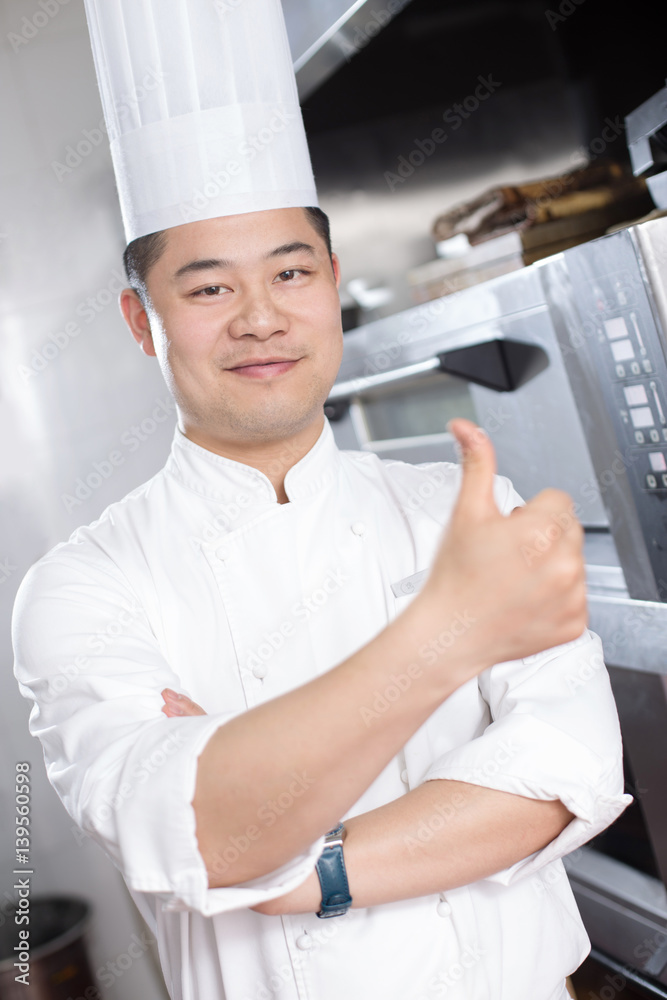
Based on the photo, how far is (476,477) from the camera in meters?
0.57

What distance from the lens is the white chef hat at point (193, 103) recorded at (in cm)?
107

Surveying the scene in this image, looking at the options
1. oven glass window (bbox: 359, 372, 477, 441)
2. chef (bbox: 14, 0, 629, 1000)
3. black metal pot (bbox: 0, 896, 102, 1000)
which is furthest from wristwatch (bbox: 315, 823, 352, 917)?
black metal pot (bbox: 0, 896, 102, 1000)

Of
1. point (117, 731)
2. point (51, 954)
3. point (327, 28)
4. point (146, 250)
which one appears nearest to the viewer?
point (117, 731)

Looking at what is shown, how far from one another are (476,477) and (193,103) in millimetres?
759

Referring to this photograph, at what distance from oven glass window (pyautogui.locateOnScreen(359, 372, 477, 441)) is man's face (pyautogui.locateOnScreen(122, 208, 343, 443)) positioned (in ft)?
1.89

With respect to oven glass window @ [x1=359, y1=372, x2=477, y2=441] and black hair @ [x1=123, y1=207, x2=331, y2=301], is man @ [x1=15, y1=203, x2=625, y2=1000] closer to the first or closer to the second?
black hair @ [x1=123, y1=207, x2=331, y2=301]

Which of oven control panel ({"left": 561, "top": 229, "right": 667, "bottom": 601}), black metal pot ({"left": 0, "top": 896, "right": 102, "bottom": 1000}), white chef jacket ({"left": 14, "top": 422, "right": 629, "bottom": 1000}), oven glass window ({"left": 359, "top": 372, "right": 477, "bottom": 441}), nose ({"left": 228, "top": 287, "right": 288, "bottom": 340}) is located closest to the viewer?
white chef jacket ({"left": 14, "top": 422, "right": 629, "bottom": 1000})

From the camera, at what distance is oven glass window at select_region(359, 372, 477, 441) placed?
1595 mm

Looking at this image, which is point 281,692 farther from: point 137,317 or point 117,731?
point 137,317

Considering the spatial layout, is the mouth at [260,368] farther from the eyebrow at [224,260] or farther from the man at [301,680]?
the eyebrow at [224,260]

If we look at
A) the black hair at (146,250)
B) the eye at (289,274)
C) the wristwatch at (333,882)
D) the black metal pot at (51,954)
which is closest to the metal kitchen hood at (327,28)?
the black hair at (146,250)

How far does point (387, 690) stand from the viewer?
577 millimetres

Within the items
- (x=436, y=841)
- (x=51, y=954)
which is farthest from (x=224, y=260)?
(x=51, y=954)

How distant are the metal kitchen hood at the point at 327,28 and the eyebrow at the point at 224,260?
0.52m
